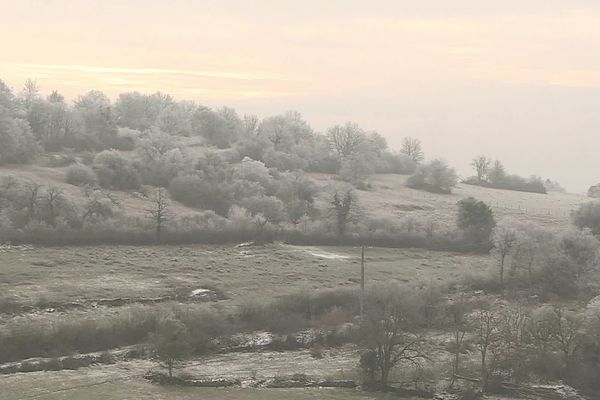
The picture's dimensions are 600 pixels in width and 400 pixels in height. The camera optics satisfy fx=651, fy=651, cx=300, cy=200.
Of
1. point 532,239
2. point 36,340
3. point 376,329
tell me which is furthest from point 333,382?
point 532,239

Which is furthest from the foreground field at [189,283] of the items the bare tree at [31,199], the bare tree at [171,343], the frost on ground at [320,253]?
the bare tree at [31,199]

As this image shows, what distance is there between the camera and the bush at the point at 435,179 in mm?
136125

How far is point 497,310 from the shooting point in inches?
2425

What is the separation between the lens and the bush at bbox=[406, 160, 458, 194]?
13612 cm

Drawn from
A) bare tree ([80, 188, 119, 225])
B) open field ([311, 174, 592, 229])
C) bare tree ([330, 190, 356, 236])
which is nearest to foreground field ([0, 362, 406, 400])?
bare tree ([80, 188, 119, 225])

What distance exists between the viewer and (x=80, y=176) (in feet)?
339

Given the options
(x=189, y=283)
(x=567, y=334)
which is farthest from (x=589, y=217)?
(x=189, y=283)

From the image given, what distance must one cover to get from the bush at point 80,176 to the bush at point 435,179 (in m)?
65.6

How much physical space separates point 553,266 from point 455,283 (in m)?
10.7

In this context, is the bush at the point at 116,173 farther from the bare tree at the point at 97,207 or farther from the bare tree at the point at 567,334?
the bare tree at the point at 567,334

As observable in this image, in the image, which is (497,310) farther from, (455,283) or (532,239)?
(532,239)

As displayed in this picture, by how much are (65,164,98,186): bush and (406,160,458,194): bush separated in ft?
215

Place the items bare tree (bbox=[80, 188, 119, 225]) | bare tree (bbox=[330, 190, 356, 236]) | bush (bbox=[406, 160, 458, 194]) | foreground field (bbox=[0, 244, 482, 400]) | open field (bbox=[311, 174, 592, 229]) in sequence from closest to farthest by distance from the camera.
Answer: foreground field (bbox=[0, 244, 482, 400])
bare tree (bbox=[80, 188, 119, 225])
bare tree (bbox=[330, 190, 356, 236])
open field (bbox=[311, 174, 592, 229])
bush (bbox=[406, 160, 458, 194])

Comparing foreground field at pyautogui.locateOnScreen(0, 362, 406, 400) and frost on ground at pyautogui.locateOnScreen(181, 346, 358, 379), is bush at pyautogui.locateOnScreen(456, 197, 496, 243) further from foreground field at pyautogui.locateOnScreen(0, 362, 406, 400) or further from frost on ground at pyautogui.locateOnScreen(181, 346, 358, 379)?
foreground field at pyautogui.locateOnScreen(0, 362, 406, 400)
